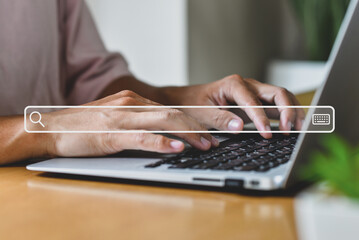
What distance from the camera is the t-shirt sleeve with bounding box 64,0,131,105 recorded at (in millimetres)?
950

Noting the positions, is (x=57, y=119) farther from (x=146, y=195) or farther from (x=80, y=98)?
(x=80, y=98)

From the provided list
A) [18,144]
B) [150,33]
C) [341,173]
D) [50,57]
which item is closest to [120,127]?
[18,144]

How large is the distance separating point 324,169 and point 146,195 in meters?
0.19

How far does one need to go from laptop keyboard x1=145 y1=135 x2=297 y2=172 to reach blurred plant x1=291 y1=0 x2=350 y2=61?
2063mm

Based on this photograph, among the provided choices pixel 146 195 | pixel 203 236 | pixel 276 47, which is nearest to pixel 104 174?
pixel 146 195

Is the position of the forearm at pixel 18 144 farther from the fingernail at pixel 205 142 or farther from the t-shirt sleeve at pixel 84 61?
the t-shirt sleeve at pixel 84 61

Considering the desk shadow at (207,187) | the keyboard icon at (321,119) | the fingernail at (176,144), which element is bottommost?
the desk shadow at (207,187)

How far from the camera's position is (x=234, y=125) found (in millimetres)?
583

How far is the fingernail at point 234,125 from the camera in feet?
1.91

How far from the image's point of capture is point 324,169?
0.23m

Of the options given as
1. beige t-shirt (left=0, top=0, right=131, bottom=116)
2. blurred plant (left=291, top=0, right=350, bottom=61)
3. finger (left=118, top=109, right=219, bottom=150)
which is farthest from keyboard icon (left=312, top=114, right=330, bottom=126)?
blurred plant (left=291, top=0, right=350, bottom=61)

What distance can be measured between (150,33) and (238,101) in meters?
1.31

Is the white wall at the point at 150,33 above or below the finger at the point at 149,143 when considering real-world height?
above
